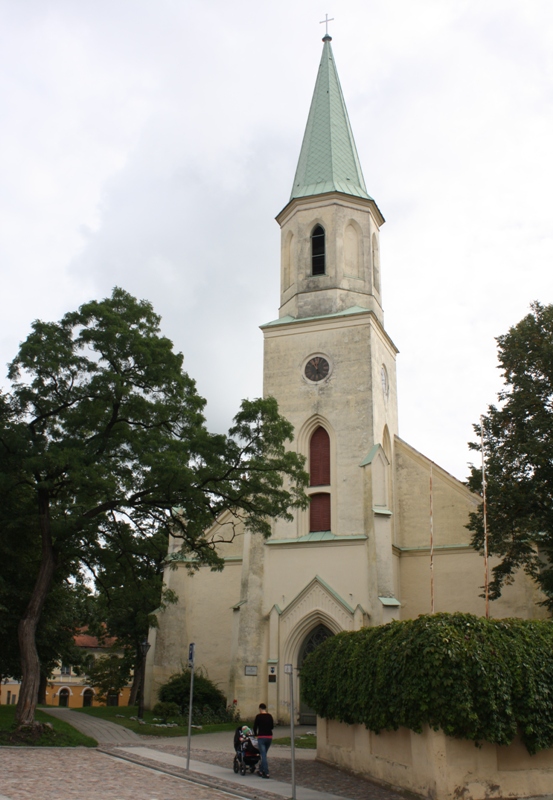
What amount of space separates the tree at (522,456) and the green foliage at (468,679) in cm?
855

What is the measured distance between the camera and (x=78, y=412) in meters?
19.8

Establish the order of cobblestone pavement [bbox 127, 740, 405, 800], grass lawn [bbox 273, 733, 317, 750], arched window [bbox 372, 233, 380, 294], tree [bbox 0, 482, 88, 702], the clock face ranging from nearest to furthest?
cobblestone pavement [bbox 127, 740, 405, 800] < tree [bbox 0, 482, 88, 702] < grass lawn [bbox 273, 733, 317, 750] < the clock face < arched window [bbox 372, 233, 380, 294]

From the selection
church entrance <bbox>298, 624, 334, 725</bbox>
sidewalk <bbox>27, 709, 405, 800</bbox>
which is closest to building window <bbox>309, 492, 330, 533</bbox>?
church entrance <bbox>298, 624, 334, 725</bbox>

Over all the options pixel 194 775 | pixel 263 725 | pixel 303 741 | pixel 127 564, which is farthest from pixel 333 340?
pixel 194 775

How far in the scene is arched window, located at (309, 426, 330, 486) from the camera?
29.7 m

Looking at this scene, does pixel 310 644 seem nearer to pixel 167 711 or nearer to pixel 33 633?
pixel 167 711

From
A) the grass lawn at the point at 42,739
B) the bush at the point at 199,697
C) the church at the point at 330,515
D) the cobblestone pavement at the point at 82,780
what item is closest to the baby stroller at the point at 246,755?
the cobblestone pavement at the point at 82,780

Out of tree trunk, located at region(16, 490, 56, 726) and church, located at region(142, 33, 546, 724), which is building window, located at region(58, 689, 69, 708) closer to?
church, located at region(142, 33, 546, 724)

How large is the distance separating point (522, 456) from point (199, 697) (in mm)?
15352

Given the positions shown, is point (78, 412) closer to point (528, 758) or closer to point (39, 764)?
point (39, 764)

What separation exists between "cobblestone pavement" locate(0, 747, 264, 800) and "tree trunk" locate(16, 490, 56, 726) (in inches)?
55.4

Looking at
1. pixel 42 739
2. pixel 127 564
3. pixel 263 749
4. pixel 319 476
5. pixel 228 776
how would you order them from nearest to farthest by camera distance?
pixel 228 776, pixel 263 749, pixel 42 739, pixel 127 564, pixel 319 476

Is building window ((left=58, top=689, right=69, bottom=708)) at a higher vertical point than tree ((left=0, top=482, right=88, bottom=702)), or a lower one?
lower

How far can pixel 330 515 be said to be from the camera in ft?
95.4
